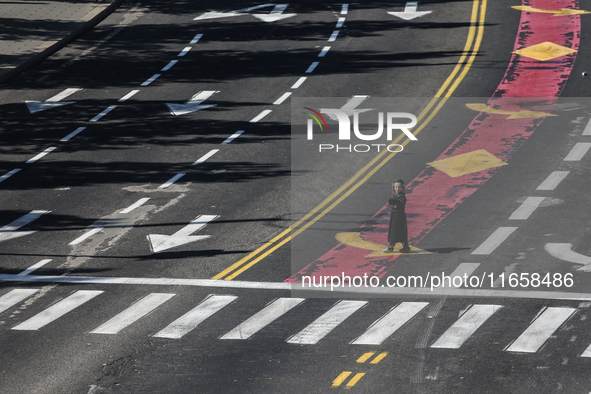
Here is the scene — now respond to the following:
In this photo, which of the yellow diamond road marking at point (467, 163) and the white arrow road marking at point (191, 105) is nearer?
the yellow diamond road marking at point (467, 163)

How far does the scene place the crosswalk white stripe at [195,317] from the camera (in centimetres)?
1361

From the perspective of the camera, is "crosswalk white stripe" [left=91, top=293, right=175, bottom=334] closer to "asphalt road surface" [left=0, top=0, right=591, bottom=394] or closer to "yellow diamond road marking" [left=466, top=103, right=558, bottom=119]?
"asphalt road surface" [left=0, top=0, right=591, bottom=394]

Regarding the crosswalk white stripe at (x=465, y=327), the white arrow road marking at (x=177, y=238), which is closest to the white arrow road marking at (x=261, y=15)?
the white arrow road marking at (x=177, y=238)

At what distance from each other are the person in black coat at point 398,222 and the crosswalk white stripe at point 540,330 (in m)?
3.34

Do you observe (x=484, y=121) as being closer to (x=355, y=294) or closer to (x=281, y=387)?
(x=355, y=294)

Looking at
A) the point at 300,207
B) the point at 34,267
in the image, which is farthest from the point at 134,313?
the point at 300,207

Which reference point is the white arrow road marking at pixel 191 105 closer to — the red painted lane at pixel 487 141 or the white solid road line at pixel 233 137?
the white solid road line at pixel 233 137

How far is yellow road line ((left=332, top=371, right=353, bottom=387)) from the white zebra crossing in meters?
1.00

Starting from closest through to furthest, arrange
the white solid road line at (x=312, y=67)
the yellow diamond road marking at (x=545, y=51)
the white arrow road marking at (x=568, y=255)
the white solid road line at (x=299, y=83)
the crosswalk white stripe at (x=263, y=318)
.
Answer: the crosswalk white stripe at (x=263, y=318), the white arrow road marking at (x=568, y=255), the white solid road line at (x=299, y=83), the white solid road line at (x=312, y=67), the yellow diamond road marking at (x=545, y=51)

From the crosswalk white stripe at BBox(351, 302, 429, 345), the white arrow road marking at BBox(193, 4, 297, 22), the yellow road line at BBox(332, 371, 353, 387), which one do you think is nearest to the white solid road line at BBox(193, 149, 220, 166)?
the crosswalk white stripe at BBox(351, 302, 429, 345)

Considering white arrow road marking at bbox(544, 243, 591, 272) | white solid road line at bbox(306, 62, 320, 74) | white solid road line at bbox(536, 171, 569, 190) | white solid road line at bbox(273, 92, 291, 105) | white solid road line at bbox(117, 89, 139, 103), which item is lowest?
white arrow road marking at bbox(544, 243, 591, 272)

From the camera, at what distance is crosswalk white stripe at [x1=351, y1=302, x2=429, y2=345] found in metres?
13.1

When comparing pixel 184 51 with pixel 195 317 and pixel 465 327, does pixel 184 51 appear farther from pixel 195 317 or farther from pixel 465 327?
pixel 465 327

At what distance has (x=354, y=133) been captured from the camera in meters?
23.2
